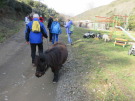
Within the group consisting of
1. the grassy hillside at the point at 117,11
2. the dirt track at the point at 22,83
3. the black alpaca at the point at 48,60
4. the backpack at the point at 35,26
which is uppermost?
the grassy hillside at the point at 117,11

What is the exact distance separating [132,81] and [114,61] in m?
2.13

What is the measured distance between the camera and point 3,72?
515 centimetres

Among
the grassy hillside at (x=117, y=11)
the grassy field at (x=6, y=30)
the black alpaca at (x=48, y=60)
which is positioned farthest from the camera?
the grassy hillside at (x=117, y=11)

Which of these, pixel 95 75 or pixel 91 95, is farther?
pixel 95 75

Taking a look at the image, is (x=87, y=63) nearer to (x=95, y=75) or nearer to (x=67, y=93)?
(x=95, y=75)

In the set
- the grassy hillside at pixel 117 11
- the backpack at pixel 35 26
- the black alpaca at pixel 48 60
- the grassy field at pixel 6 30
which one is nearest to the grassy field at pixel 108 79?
the black alpaca at pixel 48 60

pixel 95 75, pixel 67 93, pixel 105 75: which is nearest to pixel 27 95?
pixel 67 93

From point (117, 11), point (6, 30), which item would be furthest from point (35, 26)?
point (117, 11)

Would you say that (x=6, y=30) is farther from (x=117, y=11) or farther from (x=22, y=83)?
(x=117, y=11)

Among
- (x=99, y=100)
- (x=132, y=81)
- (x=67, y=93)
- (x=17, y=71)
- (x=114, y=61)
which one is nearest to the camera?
(x=99, y=100)

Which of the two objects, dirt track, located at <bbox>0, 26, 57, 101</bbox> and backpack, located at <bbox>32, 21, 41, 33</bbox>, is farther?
backpack, located at <bbox>32, 21, 41, 33</bbox>

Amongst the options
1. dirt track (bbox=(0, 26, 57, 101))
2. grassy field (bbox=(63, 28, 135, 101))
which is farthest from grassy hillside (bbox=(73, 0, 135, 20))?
dirt track (bbox=(0, 26, 57, 101))

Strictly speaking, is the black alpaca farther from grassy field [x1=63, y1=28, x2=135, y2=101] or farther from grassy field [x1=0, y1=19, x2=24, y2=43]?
grassy field [x1=0, y1=19, x2=24, y2=43]

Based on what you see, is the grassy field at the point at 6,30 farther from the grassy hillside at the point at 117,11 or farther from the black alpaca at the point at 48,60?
the grassy hillside at the point at 117,11
